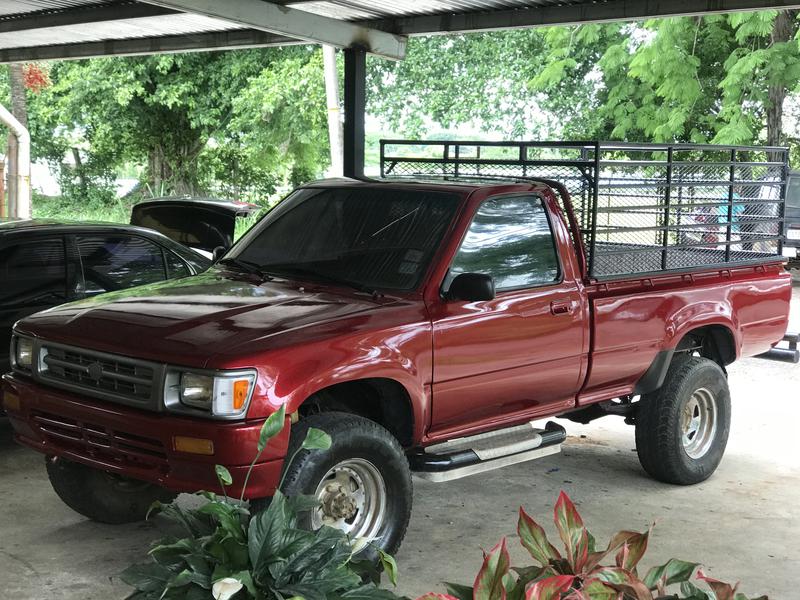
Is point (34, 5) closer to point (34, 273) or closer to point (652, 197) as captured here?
point (34, 273)

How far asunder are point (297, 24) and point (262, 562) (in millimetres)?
8040

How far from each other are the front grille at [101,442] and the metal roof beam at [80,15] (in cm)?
665

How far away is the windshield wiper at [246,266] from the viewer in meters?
6.18

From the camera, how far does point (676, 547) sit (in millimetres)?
5926

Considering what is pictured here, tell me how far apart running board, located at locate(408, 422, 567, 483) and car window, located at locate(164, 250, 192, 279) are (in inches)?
121

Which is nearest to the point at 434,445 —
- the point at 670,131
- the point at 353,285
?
the point at 353,285

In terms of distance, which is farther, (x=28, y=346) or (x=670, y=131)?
(x=670, y=131)

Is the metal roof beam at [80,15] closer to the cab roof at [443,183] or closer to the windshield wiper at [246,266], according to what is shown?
the cab roof at [443,183]

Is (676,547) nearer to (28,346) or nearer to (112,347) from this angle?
(112,347)

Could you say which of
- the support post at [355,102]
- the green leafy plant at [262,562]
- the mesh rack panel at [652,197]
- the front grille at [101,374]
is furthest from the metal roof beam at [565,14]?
the green leafy plant at [262,562]

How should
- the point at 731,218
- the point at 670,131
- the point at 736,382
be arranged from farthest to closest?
the point at 670,131 → the point at 736,382 → the point at 731,218

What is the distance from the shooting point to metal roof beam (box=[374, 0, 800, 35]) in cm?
863

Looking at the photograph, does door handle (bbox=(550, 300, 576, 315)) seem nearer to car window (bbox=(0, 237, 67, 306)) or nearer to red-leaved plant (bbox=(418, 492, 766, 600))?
car window (bbox=(0, 237, 67, 306))

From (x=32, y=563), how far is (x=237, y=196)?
28629 millimetres
